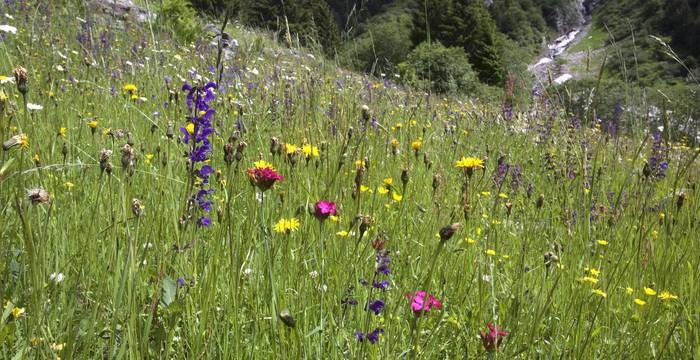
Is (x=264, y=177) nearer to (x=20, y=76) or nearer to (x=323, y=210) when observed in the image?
(x=323, y=210)

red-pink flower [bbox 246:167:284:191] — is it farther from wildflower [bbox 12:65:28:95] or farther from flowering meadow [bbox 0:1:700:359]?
wildflower [bbox 12:65:28:95]

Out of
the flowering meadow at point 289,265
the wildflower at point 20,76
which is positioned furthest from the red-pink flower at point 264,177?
the wildflower at point 20,76

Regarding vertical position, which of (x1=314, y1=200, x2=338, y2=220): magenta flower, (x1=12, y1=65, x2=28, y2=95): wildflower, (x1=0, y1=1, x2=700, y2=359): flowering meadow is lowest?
(x1=0, y1=1, x2=700, y2=359): flowering meadow

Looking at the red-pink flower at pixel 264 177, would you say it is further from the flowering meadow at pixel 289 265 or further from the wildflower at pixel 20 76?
the wildflower at pixel 20 76

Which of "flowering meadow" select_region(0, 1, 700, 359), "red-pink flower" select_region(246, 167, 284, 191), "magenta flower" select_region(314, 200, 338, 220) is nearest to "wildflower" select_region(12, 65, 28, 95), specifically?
"flowering meadow" select_region(0, 1, 700, 359)

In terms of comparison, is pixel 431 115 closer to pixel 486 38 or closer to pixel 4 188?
pixel 4 188

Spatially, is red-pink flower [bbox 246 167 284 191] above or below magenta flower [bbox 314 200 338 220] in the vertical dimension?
above

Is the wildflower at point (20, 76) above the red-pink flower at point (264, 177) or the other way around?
above

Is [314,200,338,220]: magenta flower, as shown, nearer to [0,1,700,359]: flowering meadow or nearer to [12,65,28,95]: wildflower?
[0,1,700,359]: flowering meadow

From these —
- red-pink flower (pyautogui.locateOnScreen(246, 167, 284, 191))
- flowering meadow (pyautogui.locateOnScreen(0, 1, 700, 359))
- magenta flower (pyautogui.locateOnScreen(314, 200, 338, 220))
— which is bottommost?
flowering meadow (pyautogui.locateOnScreen(0, 1, 700, 359))

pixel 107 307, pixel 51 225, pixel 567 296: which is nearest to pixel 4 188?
pixel 51 225

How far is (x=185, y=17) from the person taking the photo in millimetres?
8070

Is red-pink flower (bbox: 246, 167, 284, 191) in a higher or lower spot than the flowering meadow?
higher

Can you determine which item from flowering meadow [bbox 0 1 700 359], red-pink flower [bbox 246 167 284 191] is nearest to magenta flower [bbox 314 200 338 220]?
flowering meadow [bbox 0 1 700 359]
